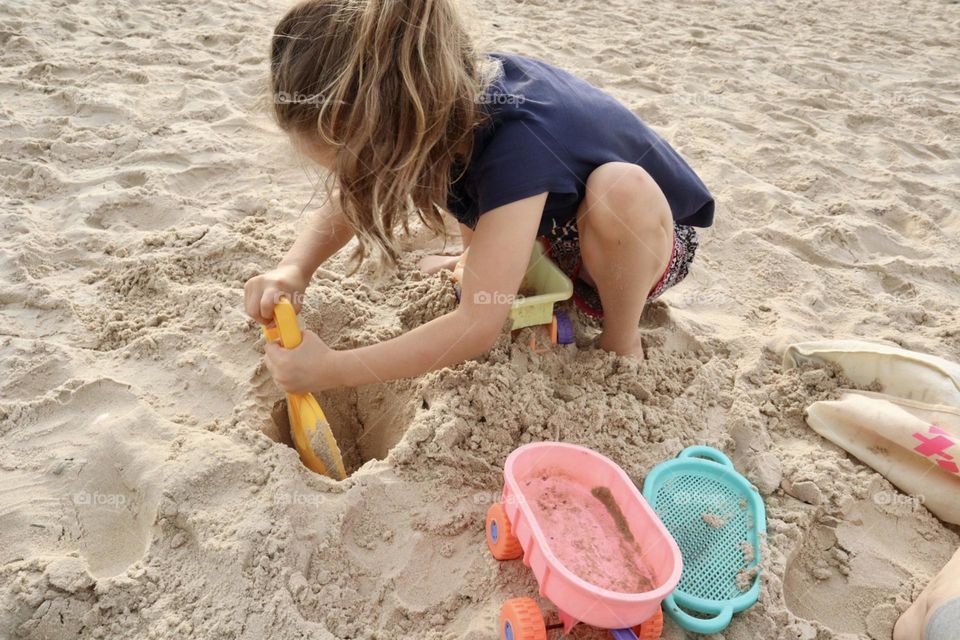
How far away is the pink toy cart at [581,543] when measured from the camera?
3.55 ft

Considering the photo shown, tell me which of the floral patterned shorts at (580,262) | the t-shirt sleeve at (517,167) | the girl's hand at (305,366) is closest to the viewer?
the t-shirt sleeve at (517,167)

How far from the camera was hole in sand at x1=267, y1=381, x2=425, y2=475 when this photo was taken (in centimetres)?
164

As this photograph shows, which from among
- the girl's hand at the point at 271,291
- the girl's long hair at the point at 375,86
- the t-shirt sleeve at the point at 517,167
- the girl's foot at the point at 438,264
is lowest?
the girl's foot at the point at 438,264

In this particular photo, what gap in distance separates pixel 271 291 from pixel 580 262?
0.78m

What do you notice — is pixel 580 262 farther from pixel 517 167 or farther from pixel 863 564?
pixel 863 564

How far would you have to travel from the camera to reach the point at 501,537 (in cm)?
127

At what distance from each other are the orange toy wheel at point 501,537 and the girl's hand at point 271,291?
639 mm

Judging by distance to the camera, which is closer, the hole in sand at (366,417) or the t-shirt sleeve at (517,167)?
the t-shirt sleeve at (517,167)

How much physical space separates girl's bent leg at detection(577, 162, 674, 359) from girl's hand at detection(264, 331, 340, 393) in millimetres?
643

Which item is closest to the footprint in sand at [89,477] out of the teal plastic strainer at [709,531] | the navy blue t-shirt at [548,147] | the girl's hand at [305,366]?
the girl's hand at [305,366]

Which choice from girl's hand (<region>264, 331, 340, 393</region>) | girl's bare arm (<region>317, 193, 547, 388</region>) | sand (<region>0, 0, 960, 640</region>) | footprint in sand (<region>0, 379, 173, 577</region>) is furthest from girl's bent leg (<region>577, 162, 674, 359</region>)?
footprint in sand (<region>0, 379, 173, 577</region>)

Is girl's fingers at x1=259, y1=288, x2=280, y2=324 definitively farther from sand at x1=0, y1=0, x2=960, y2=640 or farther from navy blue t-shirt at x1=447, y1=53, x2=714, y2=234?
navy blue t-shirt at x1=447, y1=53, x2=714, y2=234

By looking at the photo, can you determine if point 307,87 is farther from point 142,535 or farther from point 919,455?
point 919,455

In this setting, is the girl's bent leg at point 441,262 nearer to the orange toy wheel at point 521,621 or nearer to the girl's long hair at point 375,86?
the girl's long hair at point 375,86
